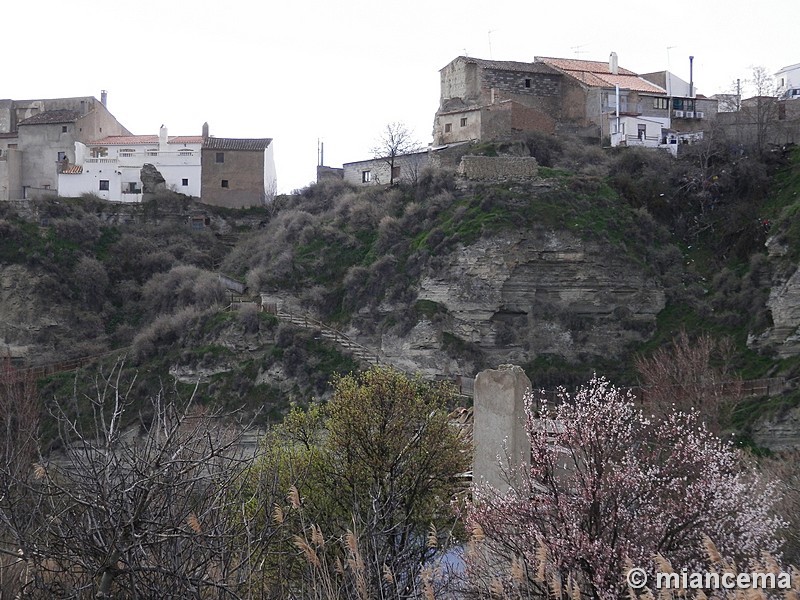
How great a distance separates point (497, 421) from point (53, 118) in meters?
45.5

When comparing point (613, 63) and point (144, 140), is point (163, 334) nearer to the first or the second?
point (144, 140)

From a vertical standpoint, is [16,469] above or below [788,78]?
below

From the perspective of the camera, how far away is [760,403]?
35.3 m

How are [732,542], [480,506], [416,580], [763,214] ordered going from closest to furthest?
[416,580] < [732,542] < [480,506] < [763,214]

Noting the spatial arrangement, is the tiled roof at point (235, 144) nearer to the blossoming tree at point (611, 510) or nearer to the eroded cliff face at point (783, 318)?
the eroded cliff face at point (783, 318)

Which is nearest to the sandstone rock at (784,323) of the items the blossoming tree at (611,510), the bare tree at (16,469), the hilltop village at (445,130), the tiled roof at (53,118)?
the hilltop village at (445,130)

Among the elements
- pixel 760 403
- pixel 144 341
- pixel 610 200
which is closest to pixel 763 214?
pixel 610 200

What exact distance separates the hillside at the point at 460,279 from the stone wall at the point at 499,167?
21.6 inches

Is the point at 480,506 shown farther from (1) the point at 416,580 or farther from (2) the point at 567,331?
(2) the point at 567,331

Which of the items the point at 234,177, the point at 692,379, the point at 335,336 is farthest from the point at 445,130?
the point at 692,379

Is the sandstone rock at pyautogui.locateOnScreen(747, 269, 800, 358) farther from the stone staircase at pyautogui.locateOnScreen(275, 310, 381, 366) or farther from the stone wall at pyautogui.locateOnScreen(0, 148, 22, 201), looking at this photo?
the stone wall at pyautogui.locateOnScreen(0, 148, 22, 201)

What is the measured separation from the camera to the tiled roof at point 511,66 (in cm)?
5334

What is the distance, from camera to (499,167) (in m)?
48.0

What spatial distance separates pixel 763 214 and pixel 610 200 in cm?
589
